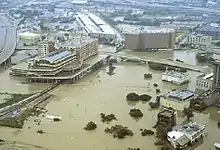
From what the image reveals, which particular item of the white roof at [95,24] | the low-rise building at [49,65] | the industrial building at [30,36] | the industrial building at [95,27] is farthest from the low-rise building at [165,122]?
the white roof at [95,24]

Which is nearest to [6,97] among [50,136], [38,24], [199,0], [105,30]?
[50,136]

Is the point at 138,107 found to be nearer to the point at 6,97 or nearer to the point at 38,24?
the point at 6,97

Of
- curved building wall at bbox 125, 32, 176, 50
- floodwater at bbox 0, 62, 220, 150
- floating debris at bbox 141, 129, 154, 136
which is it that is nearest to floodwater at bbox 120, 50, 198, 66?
curved building wall at bbox 125, 32, 176, 50

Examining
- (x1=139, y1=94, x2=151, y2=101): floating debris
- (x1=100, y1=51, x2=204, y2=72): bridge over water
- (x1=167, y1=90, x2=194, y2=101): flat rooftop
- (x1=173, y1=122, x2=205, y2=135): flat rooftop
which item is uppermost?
(x1=167, y1=90, x2=194, y2=101): flat rooftop

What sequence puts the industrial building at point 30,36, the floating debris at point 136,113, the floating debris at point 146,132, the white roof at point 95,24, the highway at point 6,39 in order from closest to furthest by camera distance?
the floating debris at point 146,132
the floating debris at point 136,113
the highway at point 6,39
the industrial building at point 30,36
the white roof at point 95,24

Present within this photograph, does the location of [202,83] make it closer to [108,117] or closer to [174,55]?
[108,117]

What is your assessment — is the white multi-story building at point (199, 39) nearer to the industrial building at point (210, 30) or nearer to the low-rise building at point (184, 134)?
the industrial building at point (210, 30)

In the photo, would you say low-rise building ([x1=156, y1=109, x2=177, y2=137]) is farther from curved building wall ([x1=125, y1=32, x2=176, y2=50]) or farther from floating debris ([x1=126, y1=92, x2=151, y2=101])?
curved building wall ([x1=125, y1=32, x2=176, y2=50])
